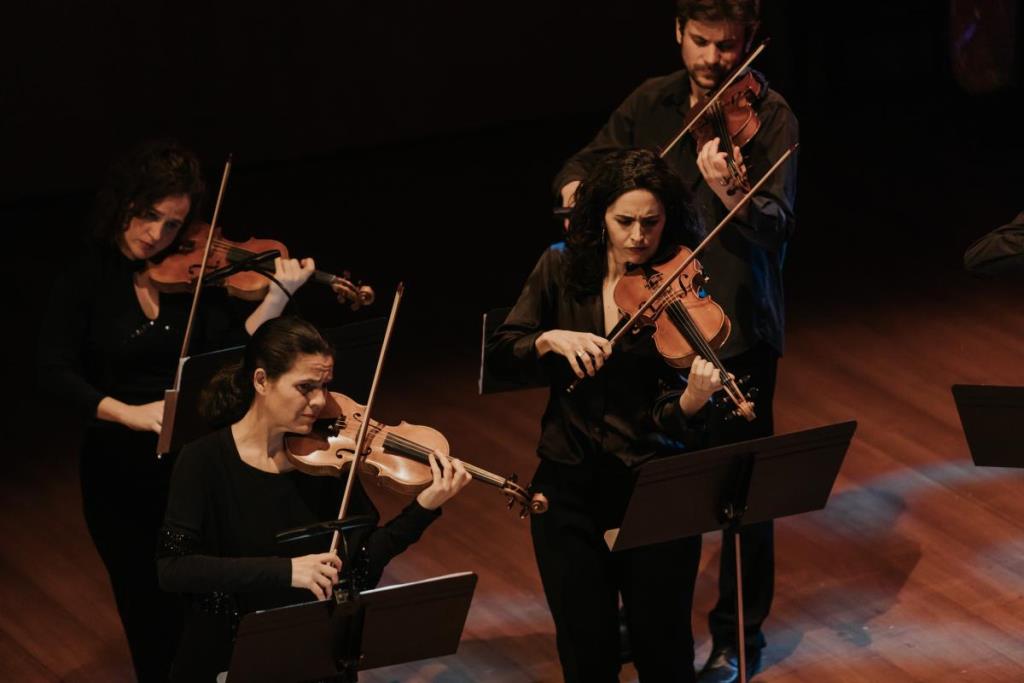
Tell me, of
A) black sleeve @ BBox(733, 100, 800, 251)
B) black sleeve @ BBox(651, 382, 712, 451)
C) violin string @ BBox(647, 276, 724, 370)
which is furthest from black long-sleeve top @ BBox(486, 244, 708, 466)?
black sleeve @ BBox(733, 100, 800, 251)

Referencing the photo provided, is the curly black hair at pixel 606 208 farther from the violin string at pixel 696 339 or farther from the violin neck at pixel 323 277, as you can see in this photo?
the violin neck at pixel 323 277

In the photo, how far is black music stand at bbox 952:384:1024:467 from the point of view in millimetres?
3377

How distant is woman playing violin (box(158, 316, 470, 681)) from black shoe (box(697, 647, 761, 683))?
112 cm

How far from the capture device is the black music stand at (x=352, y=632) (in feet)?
9.77

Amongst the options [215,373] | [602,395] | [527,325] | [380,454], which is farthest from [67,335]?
[602,395]

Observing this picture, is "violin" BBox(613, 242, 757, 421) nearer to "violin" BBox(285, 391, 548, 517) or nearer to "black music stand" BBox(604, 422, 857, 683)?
"black music stand" BBox(604, 422, 857, 683)

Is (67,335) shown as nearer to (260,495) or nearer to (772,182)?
(260,495)

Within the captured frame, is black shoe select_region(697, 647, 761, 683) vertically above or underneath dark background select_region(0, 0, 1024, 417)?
underneath

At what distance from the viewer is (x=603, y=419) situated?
3486 mm

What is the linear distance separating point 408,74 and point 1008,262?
4973 mm

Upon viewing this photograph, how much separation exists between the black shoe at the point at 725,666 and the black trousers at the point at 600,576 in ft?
1.83

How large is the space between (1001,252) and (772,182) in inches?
20.6

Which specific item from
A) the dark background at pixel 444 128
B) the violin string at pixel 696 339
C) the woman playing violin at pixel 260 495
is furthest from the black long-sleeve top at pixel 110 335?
the dark background at pixel 444 128

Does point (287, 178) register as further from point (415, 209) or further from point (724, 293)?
point (724, 293)
